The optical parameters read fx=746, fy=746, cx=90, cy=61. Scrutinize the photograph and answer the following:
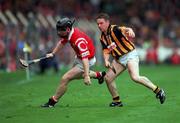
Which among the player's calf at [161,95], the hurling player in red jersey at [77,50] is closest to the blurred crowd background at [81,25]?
the hurling player in red jersey at [77,50]

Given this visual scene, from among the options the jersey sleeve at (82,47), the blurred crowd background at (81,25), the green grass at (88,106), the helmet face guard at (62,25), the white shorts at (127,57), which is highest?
the blurred crowd background at (81,25)

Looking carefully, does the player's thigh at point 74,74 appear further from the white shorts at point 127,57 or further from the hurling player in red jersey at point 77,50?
the white shorts at point 127,57

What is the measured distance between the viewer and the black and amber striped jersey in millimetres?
15820

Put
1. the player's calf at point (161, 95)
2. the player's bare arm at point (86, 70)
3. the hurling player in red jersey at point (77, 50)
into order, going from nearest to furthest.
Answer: the player's bare arm at point (86, 70), the hurling player in red jersey at point (77, 50), the player's calf at point (161, 95)

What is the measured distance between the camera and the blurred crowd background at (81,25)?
33750 mm

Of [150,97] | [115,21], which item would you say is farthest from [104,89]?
[115,21]

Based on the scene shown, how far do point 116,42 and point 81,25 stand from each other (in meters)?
Answer: 24.7

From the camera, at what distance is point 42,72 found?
3253 centimetres

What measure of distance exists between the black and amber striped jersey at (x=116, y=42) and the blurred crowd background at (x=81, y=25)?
645 inches

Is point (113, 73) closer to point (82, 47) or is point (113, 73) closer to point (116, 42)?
point (116, 42)

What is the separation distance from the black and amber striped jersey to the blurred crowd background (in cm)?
1639

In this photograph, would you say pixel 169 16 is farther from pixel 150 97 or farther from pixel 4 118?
pixel 4 118

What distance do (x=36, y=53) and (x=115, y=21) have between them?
39.7 feet

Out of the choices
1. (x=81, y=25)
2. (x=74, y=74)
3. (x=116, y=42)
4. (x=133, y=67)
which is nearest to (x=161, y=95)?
(x=133, y=67)
